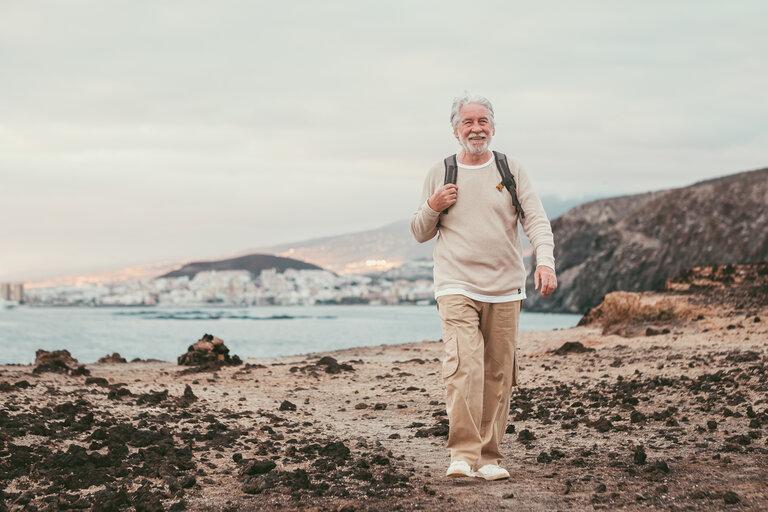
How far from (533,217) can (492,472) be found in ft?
5.76

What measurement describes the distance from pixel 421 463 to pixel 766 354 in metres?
8.54

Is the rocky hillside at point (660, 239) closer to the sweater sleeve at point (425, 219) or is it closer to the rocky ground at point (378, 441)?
the rocky ground at point (378, 441)

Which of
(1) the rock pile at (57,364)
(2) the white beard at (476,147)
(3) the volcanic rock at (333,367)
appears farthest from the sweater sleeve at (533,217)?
(1) the rock pile at (57,364)

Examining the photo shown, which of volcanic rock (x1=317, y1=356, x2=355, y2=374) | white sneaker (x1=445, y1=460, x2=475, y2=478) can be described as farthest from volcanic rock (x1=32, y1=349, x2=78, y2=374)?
white sneaker (x1=445, y1=460, x2=475, y2=478)

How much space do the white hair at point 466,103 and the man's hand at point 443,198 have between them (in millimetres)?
508

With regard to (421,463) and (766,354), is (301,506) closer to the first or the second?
(421,463)

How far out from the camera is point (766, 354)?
14000 millimetres

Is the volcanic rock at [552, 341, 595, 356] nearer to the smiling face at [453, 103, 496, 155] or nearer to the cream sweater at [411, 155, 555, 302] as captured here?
the cream sweater at [411, 155, 555, 302]

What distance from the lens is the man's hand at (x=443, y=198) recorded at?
628 cm

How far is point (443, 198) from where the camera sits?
6.27 metres

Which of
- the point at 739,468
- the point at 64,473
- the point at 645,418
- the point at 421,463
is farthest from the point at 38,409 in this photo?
the point at 739,468

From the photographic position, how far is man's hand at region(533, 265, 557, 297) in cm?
615

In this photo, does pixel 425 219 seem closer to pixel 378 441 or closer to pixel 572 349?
pixel 378 441

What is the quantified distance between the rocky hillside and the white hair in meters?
111
